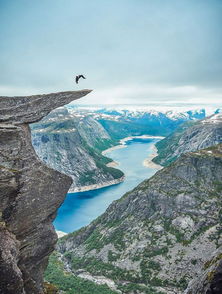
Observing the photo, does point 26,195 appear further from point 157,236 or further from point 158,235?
point 158,235

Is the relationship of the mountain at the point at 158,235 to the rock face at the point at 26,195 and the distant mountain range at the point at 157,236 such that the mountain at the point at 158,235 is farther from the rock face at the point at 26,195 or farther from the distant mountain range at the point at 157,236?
the rock face at the point at 26,195

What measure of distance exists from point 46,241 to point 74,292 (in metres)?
41.2

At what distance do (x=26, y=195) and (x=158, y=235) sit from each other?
7556cm

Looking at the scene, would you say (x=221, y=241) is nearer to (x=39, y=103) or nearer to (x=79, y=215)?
(x=39, y=103)

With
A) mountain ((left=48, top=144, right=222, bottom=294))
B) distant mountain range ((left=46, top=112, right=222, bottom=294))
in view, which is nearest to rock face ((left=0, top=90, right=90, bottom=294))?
distant mountain range ((left=46, top=112, right=222, bottom=294))

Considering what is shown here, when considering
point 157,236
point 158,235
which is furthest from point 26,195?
point 158,235

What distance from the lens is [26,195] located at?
22516 millimetres

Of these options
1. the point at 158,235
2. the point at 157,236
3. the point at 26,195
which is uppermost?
the point at 26,195

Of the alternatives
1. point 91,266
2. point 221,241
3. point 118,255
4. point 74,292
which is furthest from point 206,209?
point 74,292

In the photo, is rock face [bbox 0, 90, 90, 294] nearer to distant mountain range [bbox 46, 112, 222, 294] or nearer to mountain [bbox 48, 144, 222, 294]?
distant mountain range [bbox 46, 112, 222, 294]

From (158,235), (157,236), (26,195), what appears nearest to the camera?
(26,195)

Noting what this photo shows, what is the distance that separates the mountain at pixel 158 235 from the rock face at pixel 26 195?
47007 millimetres

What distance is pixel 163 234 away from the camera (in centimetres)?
8912

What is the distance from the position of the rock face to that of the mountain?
1851 inches
